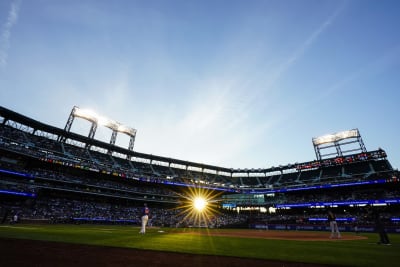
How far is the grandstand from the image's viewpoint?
4256 centimetres

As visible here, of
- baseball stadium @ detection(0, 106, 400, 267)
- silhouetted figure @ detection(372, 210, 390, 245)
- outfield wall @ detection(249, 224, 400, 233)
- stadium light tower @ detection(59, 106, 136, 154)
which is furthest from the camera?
stadium light tower @ detection(59, 106, 136, 154)

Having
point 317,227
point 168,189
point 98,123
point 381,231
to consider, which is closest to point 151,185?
point 168,189

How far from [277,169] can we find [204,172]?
25.3 metres

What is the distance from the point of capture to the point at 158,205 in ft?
213

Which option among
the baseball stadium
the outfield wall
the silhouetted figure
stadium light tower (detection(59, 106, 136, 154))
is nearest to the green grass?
the silhouetted figure

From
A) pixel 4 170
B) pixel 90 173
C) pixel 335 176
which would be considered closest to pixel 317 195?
pixel 335 176

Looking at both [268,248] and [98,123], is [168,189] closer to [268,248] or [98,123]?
[98,123]

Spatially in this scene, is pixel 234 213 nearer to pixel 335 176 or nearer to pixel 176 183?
pixel 176 183

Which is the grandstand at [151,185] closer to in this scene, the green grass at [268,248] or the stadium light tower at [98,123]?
the stadium light tower at [98,123]

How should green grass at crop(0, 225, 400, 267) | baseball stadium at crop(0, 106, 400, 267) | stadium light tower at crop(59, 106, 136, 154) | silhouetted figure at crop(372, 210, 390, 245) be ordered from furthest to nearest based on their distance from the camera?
1. stadium light tower at crop(59, 106, 136, 154)
2. baseball stadium at crop(0, 106, 400, 267)
3. silhouetted figure at crop(372, 210, 390, 245)
4. green grass at crop(0, 225, 400, 267)

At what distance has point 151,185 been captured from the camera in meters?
66.4

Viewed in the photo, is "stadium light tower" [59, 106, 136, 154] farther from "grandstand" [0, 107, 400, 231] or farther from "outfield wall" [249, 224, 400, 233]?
"outfield wall" [249, 224, 400, 233]

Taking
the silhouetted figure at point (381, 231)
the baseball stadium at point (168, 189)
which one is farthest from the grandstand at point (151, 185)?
the silhouetted figure at point (381, 231)

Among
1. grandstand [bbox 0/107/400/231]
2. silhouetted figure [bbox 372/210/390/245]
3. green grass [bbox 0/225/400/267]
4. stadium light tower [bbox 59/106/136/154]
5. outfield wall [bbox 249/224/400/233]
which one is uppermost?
stadium light tower [bbox 59/106/136/154]
